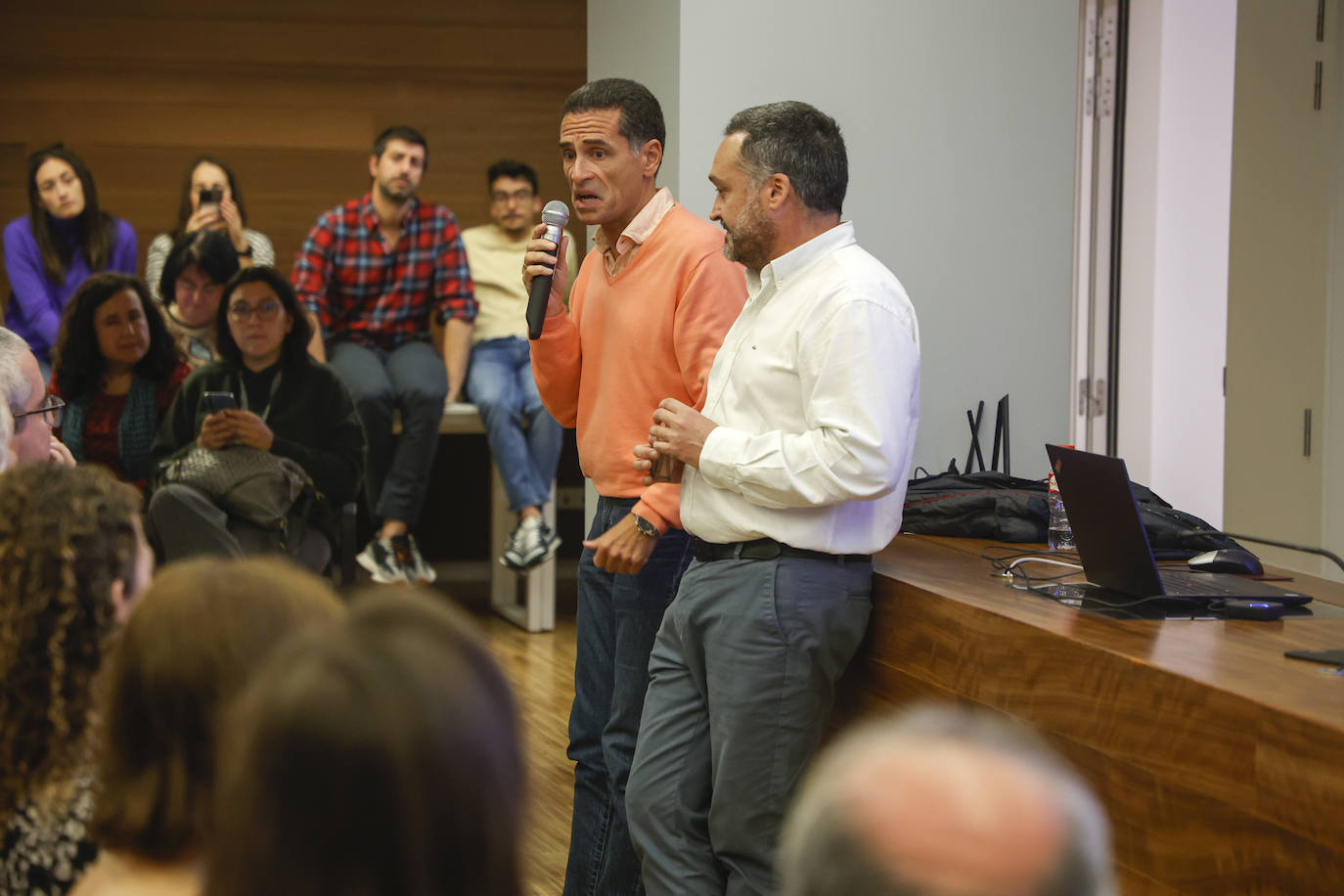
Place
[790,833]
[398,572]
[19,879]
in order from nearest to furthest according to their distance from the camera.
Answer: [790,833], [19,879], [398,572]

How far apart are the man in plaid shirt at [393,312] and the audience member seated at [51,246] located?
2.50 feet

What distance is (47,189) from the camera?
15.9ft

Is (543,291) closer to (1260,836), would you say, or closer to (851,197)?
(851,197)

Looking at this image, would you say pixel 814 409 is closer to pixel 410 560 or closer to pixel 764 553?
pixel 764 553

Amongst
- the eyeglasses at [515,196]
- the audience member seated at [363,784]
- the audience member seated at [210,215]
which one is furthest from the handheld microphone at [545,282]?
the eyeglasses at [515,196]

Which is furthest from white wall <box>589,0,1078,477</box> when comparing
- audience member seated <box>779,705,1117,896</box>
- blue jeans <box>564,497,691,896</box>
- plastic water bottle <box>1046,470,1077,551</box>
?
audience member seated <box>779,705,1117,896</box>

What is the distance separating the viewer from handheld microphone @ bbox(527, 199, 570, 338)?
7.56ft

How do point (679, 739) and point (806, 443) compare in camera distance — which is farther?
point (679, 739)

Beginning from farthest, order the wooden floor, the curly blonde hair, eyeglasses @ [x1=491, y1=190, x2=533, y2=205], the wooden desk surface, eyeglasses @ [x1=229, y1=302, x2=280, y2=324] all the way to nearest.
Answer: eyeglasses @ [x1=491, y1=190, x2=533, y2=205]
eyeglasses @ [x1=229, y1=302, x2=280, y2=324]
the wooden floor
the wooden desk surface
the curly blonde hair

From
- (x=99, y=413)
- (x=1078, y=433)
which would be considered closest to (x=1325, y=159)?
(x=1078, y=433)

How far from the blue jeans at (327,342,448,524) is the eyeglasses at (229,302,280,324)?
3.35 feet

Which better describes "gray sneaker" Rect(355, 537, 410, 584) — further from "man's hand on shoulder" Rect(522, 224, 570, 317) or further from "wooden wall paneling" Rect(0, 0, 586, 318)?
"man's hand on shoulder" Rect(522, 224, 570, 317)

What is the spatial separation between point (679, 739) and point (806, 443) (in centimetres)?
52

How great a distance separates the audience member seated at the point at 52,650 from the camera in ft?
3.91
